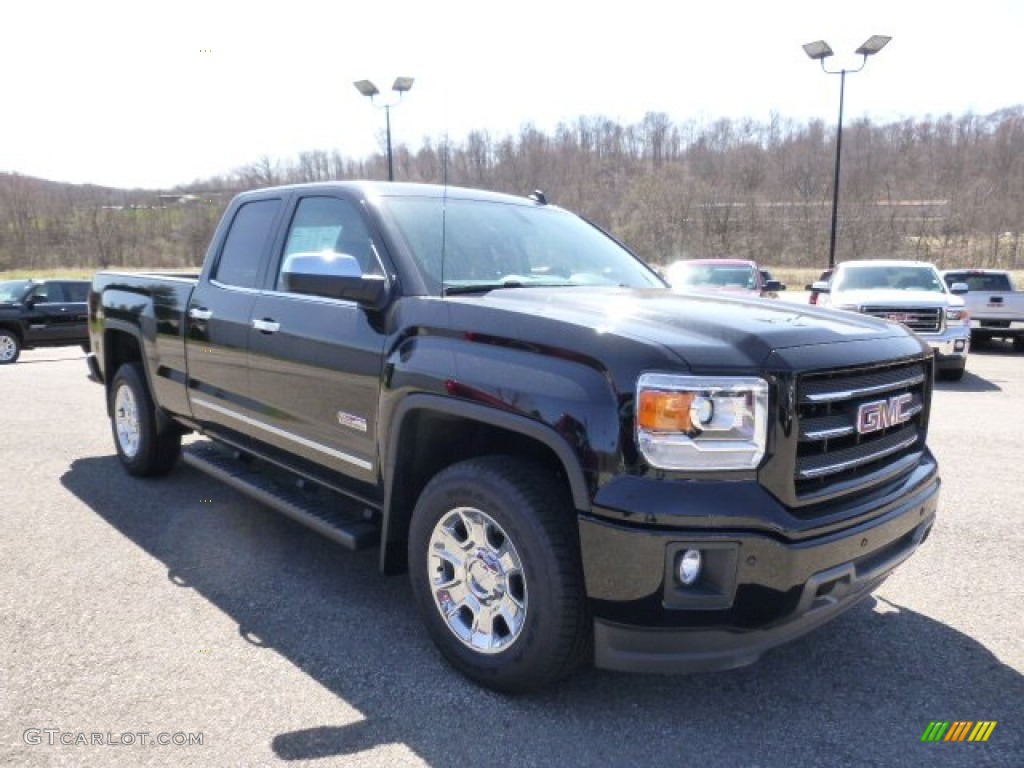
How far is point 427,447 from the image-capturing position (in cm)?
312

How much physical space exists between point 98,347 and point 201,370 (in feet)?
6.56

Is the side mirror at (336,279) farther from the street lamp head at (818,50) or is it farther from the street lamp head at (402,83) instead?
the street lamp head at (818,50)

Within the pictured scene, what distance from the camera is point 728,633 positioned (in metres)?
2.36

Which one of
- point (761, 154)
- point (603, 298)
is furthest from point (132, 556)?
point (761, 154)

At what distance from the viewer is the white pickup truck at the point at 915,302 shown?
10500mm

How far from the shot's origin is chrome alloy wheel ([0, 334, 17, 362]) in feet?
49.4

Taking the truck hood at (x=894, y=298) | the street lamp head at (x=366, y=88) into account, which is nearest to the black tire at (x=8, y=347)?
the street lamp head at (x=366, y=88)

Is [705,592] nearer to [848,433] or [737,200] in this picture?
[848,433]

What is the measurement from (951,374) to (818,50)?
13.3m

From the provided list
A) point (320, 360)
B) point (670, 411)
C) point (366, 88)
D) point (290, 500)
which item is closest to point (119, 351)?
point (290, 500)

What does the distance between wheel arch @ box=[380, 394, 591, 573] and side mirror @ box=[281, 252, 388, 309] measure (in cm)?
45

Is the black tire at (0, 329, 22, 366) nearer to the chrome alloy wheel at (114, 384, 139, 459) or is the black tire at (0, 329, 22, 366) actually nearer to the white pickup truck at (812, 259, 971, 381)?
the chrome alloy wheel at (114, 384, 139, 459)

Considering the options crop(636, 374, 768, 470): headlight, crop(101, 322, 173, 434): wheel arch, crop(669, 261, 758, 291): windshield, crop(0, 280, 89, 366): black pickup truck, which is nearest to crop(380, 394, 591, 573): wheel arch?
crop(636, 374, 768, 470): headlight

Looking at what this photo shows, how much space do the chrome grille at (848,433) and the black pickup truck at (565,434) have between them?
0.04ft
